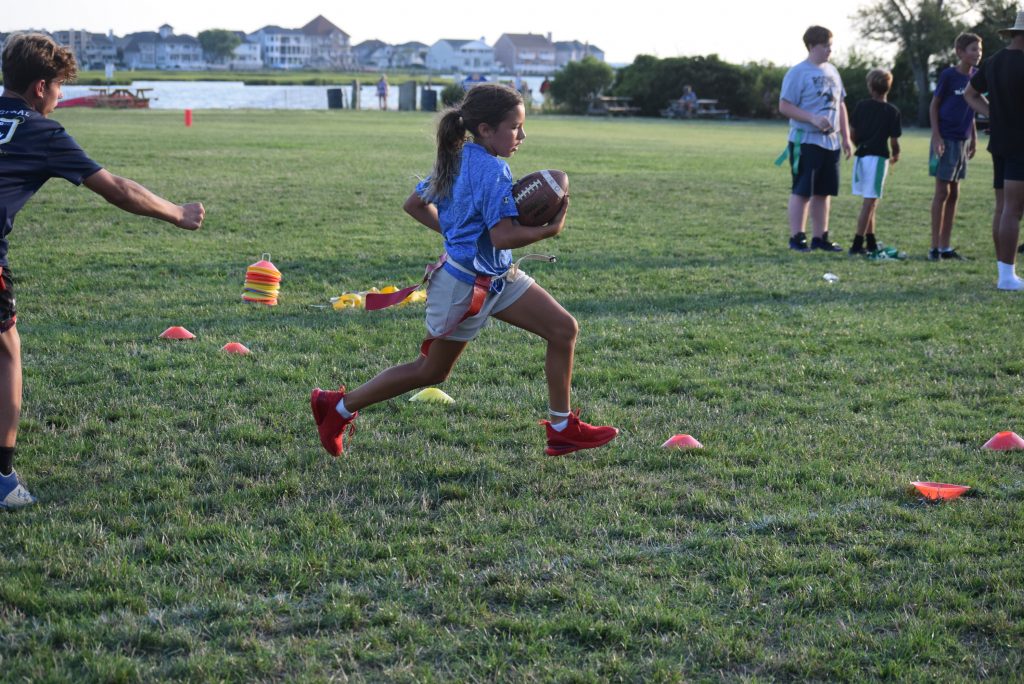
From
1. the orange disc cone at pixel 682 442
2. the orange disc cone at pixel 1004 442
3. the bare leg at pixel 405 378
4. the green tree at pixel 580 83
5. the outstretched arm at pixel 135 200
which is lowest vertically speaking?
the orange disc cone at pixel 682 442

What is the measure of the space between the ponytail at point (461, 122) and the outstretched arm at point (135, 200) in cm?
100

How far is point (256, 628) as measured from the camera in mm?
3307

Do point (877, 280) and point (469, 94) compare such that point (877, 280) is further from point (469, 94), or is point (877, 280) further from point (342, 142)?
point (342, 142)

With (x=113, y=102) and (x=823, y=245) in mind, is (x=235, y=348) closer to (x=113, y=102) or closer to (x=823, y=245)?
(x=823, y=245)

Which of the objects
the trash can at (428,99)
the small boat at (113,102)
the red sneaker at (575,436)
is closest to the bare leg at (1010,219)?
the red sneaker at (575,436)

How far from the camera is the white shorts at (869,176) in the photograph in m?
11.1

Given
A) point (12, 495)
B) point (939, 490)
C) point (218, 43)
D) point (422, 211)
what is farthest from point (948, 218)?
point (218, 43)

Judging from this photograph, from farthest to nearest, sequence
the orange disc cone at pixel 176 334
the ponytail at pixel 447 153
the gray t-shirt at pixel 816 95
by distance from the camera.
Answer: the gray t-shirt at pixel 816 95
the orange disc cone at pixel 176 334
the ponytail at pixel 447 153

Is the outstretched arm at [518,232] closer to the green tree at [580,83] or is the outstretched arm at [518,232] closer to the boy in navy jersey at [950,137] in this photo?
the boy in navy jersey at [950,137]

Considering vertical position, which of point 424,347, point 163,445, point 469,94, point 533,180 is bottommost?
point 163,445

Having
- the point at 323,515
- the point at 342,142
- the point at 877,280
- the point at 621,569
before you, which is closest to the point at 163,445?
the point at 323,515

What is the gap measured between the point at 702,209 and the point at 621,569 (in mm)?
11555

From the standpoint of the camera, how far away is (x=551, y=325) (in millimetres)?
4773

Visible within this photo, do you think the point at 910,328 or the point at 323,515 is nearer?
the point at 323,515
